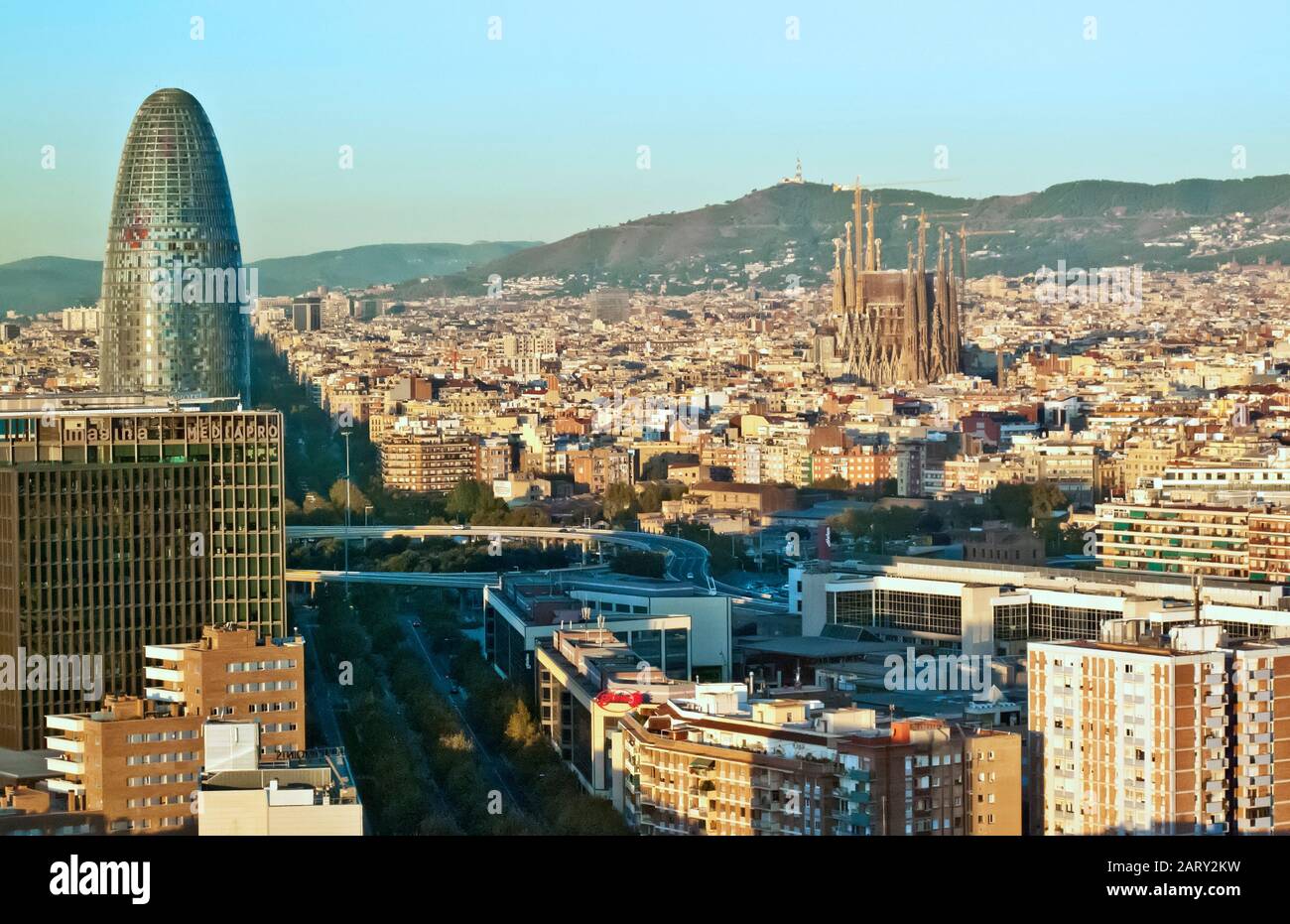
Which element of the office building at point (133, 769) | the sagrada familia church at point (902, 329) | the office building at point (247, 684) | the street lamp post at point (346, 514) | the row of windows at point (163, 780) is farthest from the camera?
the sagrada familia church at point (902, 329)

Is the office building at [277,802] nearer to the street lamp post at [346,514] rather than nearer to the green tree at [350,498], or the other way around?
the street lamp post at [346,514]

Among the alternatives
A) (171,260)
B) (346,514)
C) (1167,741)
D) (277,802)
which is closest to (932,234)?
(171,260)

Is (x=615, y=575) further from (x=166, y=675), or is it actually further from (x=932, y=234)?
(x=932, y=234)

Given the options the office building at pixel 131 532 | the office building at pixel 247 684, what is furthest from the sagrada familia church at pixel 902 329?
the office building at pixel 247 684

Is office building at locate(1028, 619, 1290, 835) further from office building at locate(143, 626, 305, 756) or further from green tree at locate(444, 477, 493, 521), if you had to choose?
green tree at locate(444, 477, 493, 521)

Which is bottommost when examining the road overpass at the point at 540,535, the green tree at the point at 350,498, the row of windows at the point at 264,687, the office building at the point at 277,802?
the road overpass at the point at 540,535
